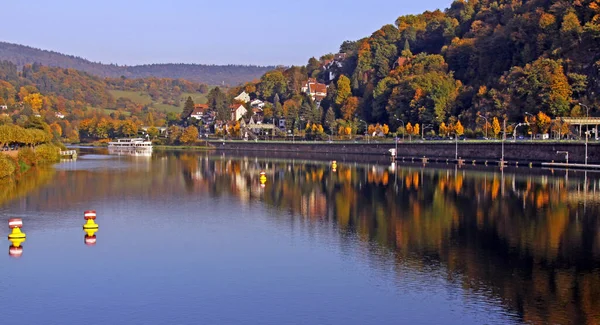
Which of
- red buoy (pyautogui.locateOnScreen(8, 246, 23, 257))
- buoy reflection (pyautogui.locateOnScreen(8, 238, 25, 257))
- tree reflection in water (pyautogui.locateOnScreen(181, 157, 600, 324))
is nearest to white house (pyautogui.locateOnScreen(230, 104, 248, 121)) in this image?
tree reflection in water (pyautogui.locateOnScreen(181, 157, 600, 324))

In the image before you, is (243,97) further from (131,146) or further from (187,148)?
(131,146)

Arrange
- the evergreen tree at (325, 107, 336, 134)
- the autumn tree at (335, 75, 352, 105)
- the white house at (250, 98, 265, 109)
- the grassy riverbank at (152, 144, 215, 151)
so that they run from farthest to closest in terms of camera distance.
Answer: the white house at (250, 98, 265, 109) < the grassy riverbank at (152, 144, 215, 151) < the autumn tree at (335, 75, 352, 105) < the evergreen tree at (325, 107, 336, 134)

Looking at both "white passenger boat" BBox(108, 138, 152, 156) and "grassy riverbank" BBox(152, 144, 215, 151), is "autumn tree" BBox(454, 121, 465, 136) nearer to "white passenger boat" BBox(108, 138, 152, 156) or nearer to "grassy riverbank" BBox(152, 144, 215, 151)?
"grassy riverbank" BBox(152, 144, 215, 151)

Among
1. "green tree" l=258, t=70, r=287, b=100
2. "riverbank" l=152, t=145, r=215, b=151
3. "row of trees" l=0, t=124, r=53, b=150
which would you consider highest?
"green tree" l=258, t=70, r=287, b=100

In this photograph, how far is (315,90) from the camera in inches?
6521

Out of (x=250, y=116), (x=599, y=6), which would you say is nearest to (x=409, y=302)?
(x=599, y=6)

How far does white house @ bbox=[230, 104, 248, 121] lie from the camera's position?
550ft

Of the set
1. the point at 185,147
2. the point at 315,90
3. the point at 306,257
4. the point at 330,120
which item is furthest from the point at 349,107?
the point at 306,257

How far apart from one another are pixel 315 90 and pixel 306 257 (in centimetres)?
14044

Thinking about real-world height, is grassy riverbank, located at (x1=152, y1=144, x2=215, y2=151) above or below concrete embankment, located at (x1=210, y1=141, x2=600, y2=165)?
below

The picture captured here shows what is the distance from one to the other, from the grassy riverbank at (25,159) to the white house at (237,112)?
81.2 metres

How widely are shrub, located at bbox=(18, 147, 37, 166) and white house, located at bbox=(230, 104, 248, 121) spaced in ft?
308

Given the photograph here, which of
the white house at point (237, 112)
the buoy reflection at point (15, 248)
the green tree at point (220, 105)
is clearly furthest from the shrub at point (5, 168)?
the white house at point (237, 112)

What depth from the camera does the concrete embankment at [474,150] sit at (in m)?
69.6
